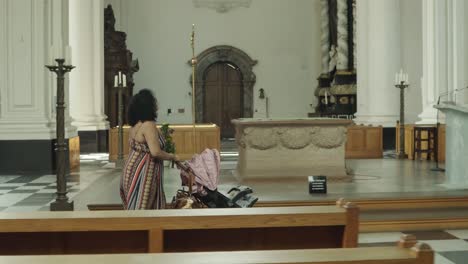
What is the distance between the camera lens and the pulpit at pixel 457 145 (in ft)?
27.4

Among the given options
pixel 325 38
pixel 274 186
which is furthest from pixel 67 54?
pixel 325 38

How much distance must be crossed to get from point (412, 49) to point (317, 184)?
11459mm

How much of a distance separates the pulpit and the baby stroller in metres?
4.21

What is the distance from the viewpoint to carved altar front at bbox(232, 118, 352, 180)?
10180 mm

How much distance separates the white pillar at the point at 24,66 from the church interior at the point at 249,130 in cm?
3

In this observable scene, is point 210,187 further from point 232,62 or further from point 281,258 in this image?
point 232,62

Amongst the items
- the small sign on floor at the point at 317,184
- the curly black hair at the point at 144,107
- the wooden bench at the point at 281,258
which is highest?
the curly black hair at the point at 144,107

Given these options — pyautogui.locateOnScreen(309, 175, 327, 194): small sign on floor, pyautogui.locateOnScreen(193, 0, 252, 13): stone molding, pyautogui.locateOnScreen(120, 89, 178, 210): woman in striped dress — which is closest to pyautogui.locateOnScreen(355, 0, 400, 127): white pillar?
pyautogui.locateOnScreen(193, 0, 252, 13): stone molding

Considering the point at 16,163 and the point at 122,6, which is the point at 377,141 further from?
the point at 122,6

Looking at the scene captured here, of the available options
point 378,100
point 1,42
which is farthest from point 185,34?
point 1,42

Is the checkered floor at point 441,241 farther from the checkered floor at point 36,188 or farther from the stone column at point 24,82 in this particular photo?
the stone column at point 24,82

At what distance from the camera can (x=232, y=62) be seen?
26.8m

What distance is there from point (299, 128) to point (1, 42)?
21.5 ft

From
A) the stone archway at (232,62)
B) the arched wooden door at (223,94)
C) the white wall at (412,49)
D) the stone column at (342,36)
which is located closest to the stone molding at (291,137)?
the white wall at (412,49)
